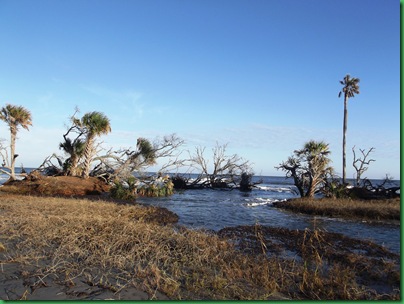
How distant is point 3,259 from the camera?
600 cm

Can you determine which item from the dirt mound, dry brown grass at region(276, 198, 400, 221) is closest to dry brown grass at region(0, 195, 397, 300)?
dry brown grass at region(276, 198, 400, 221)

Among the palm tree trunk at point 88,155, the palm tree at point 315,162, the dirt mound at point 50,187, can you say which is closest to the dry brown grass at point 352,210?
the palm tree at point 315,162

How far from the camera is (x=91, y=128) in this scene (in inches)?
1005

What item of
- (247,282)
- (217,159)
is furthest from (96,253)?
(217,159)

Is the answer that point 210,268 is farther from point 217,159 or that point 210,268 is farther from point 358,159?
point 217,159

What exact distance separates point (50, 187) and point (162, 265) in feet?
59.4

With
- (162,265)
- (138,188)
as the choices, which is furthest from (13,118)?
(162,265)

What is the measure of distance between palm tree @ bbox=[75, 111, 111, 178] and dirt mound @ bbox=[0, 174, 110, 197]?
309 cm

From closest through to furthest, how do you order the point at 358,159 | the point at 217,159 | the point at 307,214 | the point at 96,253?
the point at 96,253 → the point at 307,214 → the point at 358,159 → the point at 217,159

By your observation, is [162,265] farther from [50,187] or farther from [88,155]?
[88,155]

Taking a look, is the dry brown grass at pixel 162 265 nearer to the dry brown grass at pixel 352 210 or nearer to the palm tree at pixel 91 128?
the dry brown grass at pixel 352 210

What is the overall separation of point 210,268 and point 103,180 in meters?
24.2

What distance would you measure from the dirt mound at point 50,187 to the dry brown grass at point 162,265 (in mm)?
12950

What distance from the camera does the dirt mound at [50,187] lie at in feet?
68.6
